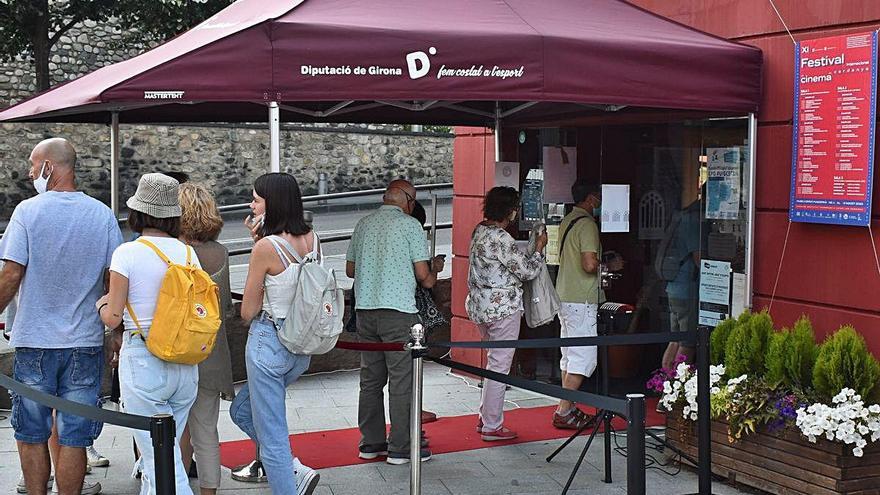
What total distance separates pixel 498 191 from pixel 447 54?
1.70 metres

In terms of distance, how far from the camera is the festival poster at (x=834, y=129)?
604 cm

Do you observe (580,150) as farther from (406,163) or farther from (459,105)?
(406,163)

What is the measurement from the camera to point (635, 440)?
152 inches

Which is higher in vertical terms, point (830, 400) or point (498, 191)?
point (498, 191)

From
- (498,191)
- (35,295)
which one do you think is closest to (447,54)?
(498,191)

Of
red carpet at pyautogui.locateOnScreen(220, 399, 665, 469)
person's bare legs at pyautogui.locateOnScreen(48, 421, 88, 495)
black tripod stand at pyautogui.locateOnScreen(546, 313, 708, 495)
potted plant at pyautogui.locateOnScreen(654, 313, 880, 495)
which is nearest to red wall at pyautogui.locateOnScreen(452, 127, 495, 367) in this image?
red carpet at pyautogui.locateOnScreen(220, 399, 665, 469)

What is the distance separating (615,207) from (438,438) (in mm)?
2152

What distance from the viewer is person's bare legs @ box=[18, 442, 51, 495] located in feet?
17.6

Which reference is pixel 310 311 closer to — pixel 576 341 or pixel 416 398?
pixel 416 398

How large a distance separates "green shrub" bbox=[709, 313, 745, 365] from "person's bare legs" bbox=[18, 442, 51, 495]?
12.1ft

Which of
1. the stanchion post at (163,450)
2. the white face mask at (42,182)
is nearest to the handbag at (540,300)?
the white face mask at (42,182)

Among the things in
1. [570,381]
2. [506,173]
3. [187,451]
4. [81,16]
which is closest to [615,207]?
[506,173]

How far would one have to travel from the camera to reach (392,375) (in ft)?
22.0

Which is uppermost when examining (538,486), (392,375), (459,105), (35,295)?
(459,105)
